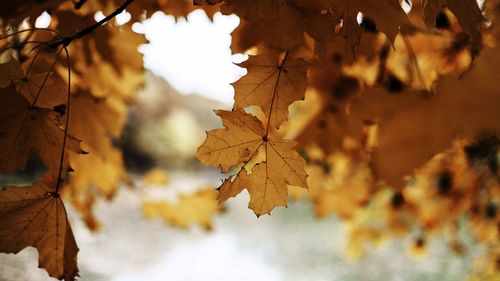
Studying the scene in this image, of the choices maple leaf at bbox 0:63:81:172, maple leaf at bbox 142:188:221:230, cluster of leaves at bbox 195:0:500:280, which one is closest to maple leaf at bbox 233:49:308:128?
cluster of leaves at bbox 195:0:500:280

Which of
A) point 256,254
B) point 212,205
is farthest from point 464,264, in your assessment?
point 212,205

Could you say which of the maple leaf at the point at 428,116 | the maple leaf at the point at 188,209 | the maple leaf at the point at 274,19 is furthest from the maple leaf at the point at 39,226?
the maple leaf at the point at 188,209

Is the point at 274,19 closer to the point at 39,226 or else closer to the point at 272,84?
the point at 272,84

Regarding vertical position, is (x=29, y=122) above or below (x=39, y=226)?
above

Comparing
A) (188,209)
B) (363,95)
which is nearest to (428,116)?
(363,95)

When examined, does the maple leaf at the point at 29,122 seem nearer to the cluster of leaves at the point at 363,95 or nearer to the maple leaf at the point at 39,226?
the maple leaf at the point at 39,226

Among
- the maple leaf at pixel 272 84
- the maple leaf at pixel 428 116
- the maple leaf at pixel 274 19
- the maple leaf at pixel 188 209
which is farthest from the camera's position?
the maple leaf at pixel 188 209

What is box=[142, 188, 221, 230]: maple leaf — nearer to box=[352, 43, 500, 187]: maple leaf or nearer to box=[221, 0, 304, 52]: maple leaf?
box=[352, 43, 500, 187]: maple leaf
